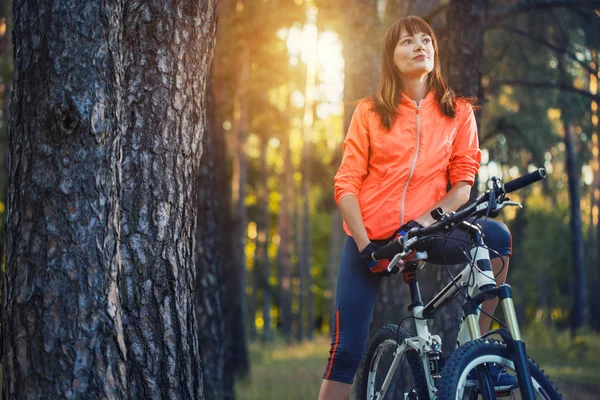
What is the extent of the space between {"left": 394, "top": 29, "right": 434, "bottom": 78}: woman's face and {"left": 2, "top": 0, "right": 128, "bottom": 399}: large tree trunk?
155 centimetres

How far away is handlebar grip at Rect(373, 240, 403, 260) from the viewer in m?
3.40

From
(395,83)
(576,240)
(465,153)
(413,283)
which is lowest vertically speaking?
(413,283)

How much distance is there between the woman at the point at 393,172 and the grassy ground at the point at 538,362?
590 centimetres

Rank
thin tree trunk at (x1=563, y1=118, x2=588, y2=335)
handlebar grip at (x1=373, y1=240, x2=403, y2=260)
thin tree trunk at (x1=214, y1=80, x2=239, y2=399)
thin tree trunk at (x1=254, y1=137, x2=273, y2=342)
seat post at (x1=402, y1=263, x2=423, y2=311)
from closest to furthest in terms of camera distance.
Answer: handlebar grip at (x1=373, y1=240, x2=403, y2=260), seat post at (x1=402, y1=263, x2=423, y2=311), thin tree trunk at (x1=214, y1=80, x2=239, y2=399), thin tree trunk at (x1=563, y1=118, x2=588, y2=335), thin tree trunk at (x1=254, y1=137, x2=273, y2=342)

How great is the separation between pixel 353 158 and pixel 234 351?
1027 centimetres

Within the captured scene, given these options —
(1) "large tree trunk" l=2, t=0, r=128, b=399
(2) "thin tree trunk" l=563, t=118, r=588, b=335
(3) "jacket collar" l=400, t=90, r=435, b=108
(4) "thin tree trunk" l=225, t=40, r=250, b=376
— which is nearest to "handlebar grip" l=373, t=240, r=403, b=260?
(3) "jacket collar" l=400, t=90, r=435, b=108

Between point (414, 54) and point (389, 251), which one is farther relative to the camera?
point (414, 54)

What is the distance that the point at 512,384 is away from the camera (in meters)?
3.00

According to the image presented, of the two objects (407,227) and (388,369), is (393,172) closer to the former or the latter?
(407,227)

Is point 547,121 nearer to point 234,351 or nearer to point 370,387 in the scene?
point 234,351

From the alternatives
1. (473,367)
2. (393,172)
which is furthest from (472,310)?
(393,172)

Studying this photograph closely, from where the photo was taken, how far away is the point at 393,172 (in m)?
3.87

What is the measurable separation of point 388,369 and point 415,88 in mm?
1551

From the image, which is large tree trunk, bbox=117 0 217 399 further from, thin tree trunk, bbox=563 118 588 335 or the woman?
thin tree trunk, bbox=563 118 588 335
